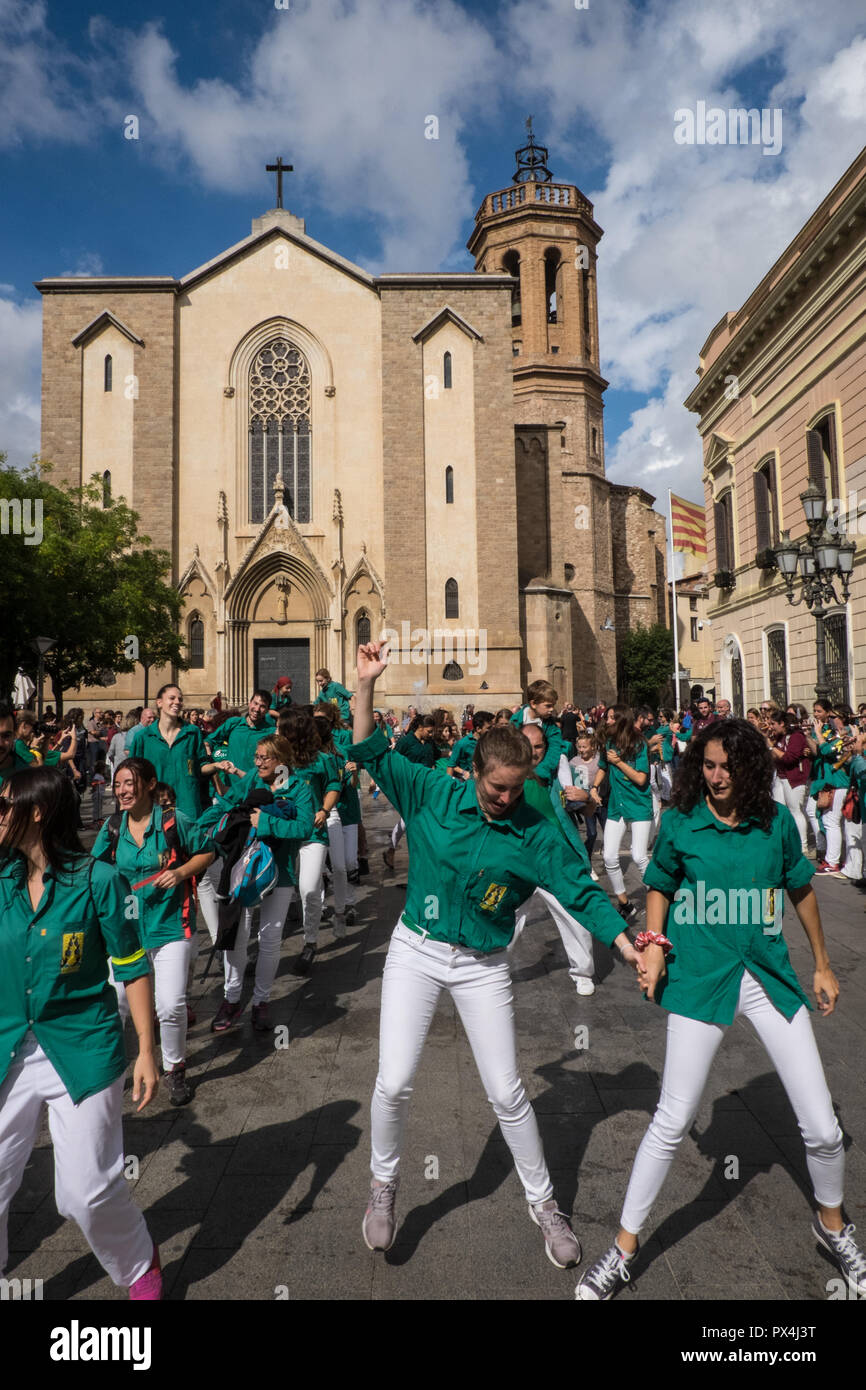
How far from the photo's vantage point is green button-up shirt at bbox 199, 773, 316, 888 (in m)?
5.47

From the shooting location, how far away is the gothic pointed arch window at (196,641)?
102 feet

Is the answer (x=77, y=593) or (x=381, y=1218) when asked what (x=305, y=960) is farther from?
(x=77, y=593)

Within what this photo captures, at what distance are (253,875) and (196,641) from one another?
27028 millimetres

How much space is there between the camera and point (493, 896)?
3.08 m

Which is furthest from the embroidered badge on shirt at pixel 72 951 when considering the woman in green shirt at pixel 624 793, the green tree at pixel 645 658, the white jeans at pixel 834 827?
the green tree at pixel 645 658

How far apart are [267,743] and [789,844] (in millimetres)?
3588

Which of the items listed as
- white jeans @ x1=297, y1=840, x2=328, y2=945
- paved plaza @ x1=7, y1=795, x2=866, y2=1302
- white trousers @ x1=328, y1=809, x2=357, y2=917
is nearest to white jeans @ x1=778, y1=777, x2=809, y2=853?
paved plaza @ x1=7, y1=795, x2=866, y2=1302

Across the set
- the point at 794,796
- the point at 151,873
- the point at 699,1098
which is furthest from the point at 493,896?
the point at 794,796

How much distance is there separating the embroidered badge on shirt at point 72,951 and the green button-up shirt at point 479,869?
110 cm

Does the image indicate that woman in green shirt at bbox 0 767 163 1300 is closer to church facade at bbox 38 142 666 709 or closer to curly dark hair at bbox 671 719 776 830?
curly dark hair at bbox 671 719 776 830

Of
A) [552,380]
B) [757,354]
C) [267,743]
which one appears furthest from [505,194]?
[267,743]
